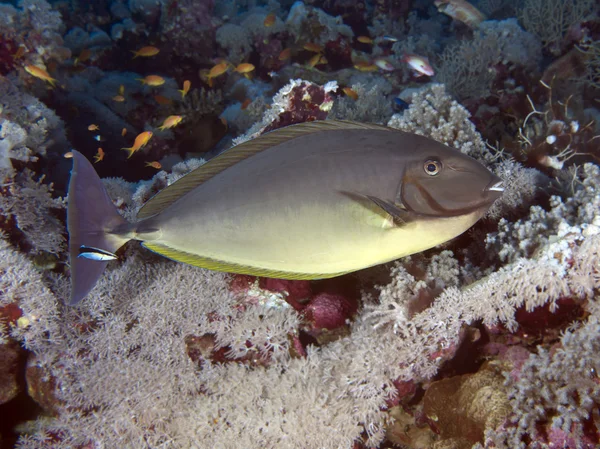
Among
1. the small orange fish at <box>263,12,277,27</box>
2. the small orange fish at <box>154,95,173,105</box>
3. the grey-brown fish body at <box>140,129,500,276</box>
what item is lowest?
the small orange fish at <box>154,95,173,105</box>

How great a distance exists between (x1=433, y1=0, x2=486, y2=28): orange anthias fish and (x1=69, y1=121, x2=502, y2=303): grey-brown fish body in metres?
9.80

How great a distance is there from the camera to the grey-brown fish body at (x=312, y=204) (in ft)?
5.34

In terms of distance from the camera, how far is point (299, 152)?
1.76m

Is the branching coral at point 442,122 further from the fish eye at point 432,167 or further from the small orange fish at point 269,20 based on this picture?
the small orange fish at point 269,20

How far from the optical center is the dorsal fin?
5.98 ft

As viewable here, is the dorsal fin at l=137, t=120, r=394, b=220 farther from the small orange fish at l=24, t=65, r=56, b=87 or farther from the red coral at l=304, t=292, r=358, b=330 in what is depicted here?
the small orange fish at l=24, t=65, r=56, b=87

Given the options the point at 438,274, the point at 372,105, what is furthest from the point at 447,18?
the point at 438,274

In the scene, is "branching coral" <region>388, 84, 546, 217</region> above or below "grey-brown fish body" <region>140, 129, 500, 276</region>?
below

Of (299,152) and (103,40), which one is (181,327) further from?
(103,40)

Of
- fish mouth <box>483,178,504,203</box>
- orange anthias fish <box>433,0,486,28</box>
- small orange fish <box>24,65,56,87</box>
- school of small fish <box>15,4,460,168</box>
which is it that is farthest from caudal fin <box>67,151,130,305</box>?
orange anthias fish <box>433,0,486,28</box>

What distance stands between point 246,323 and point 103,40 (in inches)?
482

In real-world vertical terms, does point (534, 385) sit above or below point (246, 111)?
above

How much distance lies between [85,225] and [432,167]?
1.74 m

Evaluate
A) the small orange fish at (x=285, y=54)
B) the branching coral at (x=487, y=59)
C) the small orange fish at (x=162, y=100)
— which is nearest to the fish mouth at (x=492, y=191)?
the branching coral at (x=487, y=59)
